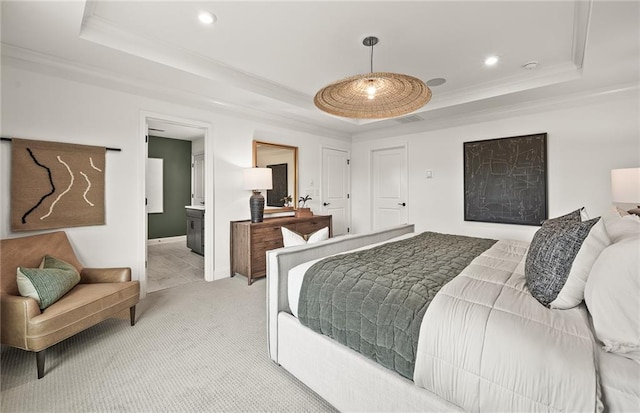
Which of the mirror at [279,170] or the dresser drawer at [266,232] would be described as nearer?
the dresser drawer at [266,232]

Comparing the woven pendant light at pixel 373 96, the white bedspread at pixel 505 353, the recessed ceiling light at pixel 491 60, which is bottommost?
the white bedspread at pixel 505 353

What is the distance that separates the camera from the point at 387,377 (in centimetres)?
132

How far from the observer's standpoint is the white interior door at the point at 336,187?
5.52 m

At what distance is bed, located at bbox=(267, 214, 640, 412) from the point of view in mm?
919

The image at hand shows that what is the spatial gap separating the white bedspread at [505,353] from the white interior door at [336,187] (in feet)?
14.0

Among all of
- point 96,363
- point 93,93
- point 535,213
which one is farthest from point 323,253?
point 535,213

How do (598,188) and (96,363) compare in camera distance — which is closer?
(96,363)

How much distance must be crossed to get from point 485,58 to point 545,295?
2.59m

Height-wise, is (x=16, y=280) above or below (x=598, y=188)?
below

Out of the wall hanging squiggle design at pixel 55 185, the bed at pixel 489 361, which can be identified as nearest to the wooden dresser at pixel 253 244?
the wall hanging squiggle design at pixel 55 185

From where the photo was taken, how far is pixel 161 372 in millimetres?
1904

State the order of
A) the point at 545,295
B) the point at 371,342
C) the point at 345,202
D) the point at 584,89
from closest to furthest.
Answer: the point at 545,295
the point at 371,342
the point at 584,89
the point at 345,202

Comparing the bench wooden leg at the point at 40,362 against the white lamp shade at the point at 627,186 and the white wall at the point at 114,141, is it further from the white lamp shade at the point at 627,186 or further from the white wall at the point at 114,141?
the white lamp shade at the point at 627,186

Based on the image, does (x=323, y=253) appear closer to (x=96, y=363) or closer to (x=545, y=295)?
(x=545, y=295)
